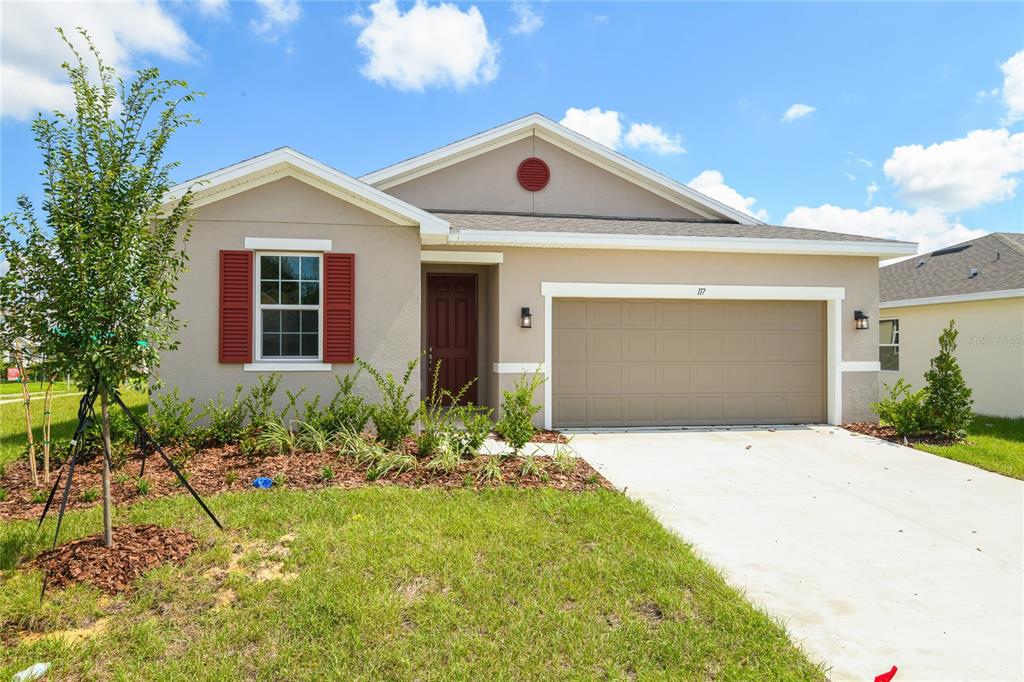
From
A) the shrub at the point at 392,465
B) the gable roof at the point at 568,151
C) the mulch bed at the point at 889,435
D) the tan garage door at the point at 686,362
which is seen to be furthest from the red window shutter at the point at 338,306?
the mulch bed at the point at 889,435

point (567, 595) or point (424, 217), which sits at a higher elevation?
point (424, 217)

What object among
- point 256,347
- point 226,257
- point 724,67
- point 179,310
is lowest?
point 256,347

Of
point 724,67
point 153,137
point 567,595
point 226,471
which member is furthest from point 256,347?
point 724,67

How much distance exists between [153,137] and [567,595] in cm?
428

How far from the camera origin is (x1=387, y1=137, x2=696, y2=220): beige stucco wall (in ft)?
37.0

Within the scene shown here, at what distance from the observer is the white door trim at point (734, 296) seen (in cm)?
927

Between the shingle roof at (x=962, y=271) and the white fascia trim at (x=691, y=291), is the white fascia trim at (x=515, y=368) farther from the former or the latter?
the shingle roof at (x=962, y=271)

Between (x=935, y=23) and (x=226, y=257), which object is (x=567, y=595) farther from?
(x=935, y=23)

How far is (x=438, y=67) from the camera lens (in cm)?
1206

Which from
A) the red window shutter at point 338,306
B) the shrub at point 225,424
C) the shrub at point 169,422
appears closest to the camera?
the shrub at point 169,422

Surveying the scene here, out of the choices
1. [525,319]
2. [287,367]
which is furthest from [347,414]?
[525,319]

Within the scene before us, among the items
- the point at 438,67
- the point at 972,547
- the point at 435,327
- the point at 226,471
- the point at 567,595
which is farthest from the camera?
the point at 438,67

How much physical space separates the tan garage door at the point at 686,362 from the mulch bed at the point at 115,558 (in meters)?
6.21

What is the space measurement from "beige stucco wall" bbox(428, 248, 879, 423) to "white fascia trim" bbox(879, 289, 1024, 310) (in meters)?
3.90
